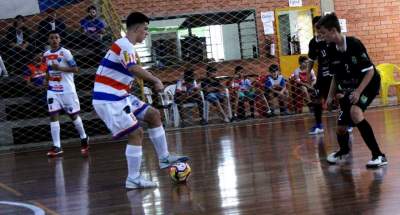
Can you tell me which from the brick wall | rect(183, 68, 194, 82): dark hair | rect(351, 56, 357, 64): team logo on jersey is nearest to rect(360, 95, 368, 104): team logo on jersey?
rect(351, 56, 357, 64): team logo on jersey

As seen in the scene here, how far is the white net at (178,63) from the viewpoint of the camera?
1122 cm

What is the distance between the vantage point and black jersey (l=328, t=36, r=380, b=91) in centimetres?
541

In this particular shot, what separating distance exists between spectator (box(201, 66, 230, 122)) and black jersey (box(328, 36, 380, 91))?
6734 millimetres

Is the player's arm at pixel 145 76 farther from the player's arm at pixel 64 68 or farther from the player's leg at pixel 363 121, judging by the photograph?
the player's arm at pixel 64 68

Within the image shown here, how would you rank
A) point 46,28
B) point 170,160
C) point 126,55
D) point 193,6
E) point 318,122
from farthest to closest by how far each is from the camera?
point 193,6, point 46,28, point 318,122, point 170,160, point 126,55

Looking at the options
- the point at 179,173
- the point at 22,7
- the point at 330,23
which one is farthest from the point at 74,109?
the point at 330,23

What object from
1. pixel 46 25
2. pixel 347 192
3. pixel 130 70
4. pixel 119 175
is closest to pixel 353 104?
pixel 347 192

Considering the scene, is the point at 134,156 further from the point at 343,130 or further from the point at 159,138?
the point at 343,130

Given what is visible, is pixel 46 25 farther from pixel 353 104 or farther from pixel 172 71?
pixel 353 104

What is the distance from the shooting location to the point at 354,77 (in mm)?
5520

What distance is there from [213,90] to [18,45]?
3936mm

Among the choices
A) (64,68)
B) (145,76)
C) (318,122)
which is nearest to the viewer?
(145,76)

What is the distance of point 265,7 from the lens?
14.8 metres

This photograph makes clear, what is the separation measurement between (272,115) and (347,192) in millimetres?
8332
